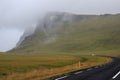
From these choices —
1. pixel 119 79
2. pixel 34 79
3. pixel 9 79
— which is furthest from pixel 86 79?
pixel 9 79

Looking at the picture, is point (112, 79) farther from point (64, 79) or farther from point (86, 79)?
point (64, 79)

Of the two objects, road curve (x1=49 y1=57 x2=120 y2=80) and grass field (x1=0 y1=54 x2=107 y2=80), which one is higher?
grass field (x1=0 y1=54 x2=107 y2=80)

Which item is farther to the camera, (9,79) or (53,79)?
(9,79)

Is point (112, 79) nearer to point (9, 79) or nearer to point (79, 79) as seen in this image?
point (79, 79)

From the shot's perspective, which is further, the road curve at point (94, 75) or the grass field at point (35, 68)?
the grass field at point (35, 68)

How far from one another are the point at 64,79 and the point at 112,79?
3605 millimetres

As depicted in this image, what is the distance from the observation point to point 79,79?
2538cm

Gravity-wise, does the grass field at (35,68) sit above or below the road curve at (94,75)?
above

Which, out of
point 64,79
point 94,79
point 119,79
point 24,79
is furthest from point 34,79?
point 119,79

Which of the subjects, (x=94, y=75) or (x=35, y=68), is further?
(x=35, y=68)

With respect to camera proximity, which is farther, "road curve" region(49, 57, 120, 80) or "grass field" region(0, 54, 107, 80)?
"grass field" region(0, 54, 107, 80)

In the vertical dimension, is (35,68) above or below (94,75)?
above

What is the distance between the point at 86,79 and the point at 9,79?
21.9ft

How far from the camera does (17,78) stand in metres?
29.3
